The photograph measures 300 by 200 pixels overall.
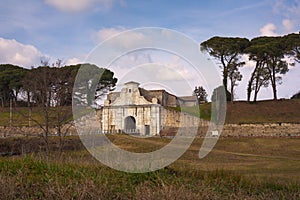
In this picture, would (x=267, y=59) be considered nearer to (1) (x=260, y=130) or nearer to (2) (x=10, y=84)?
(1) (x=260, y=130)

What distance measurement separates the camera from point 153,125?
2998 centimetres

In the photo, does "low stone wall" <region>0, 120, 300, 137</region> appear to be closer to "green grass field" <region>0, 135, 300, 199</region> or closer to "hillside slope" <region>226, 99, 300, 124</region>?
"hillside slope" <region>226, 99, 300, 124</region>

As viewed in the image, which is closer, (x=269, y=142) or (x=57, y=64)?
(x=57, y=64)

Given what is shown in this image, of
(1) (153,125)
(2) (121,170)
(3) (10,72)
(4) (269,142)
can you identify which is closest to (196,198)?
(2) (121,170)

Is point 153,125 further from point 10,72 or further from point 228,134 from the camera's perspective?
point 10,72

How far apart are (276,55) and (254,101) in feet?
24.4

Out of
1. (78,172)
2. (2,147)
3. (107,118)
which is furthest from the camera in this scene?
(107,118)

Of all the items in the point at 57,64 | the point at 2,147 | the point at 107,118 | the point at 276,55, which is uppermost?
the point at 276,55

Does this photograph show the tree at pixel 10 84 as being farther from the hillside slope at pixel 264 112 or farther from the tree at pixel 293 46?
the tree at pixel 293 46

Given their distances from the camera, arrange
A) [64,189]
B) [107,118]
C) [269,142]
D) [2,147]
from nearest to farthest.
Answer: [64,189] < [2,147] < [269,142] < [107,118]

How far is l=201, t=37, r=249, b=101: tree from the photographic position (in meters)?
49.0

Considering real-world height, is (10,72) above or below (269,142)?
above

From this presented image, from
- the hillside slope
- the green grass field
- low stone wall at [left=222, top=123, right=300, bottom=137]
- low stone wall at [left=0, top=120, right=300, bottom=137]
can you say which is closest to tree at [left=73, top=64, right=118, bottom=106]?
the green grass field

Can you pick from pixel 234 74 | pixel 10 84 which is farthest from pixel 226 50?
pixel 10 84
